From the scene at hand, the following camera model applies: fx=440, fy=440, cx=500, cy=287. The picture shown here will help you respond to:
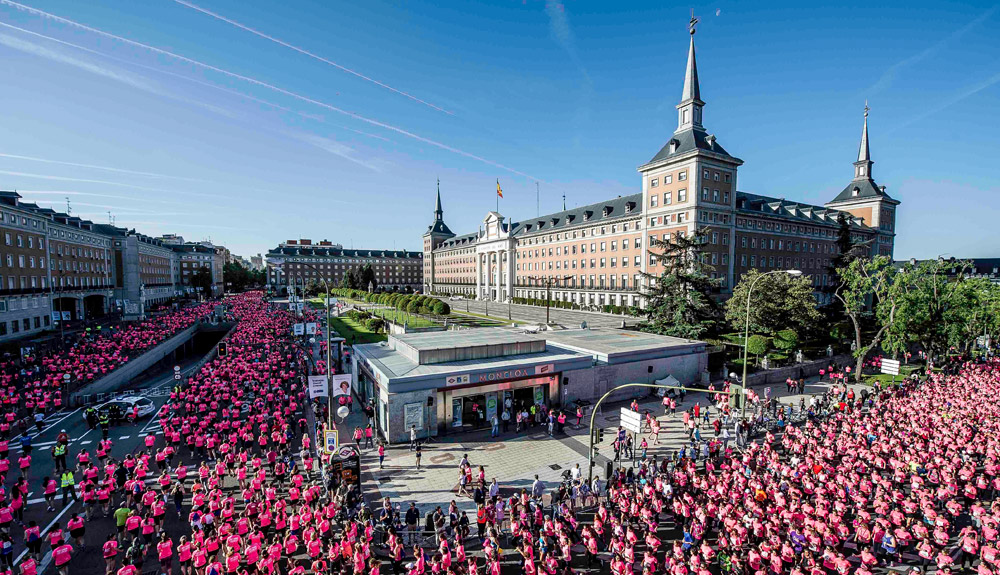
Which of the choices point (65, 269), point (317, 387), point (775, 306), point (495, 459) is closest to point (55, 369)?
point (317, 387)

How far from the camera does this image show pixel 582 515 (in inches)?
581

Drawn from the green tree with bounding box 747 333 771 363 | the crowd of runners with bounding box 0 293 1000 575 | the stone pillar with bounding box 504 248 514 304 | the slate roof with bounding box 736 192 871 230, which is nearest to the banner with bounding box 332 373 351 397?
the crowd of runners with bounding box 0 293 1000 575

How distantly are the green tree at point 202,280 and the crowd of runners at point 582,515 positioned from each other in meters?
128

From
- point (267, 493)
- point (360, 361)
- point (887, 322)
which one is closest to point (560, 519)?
point (267, 493)

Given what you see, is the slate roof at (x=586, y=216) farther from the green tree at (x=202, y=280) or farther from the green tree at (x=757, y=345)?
the green tree at (x=202, y=280)

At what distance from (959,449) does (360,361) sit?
92.8ft

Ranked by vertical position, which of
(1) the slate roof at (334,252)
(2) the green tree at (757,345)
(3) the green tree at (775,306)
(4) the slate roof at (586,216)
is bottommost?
(2) the green tree at (757,345)

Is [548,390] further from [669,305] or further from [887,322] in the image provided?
[887,322]

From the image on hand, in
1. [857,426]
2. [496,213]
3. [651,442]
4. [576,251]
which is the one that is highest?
[496,213]

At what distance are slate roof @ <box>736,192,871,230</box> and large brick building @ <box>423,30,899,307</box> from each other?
0.23 meters

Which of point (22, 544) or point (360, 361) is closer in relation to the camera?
point (22, 544)

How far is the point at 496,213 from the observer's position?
103m

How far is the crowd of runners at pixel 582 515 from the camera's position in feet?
35.4

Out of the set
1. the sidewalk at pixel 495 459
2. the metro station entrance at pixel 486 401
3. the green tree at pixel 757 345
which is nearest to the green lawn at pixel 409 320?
the sidewalk at pixel 495 459
